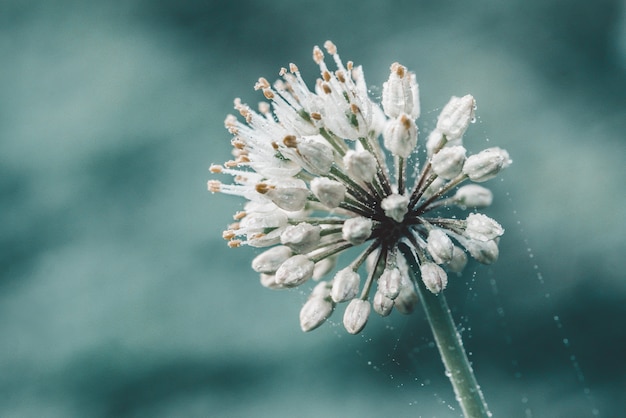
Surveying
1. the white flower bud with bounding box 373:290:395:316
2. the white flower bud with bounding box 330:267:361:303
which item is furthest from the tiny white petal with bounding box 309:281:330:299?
the white flower bud with bounding box 373:290:395:316

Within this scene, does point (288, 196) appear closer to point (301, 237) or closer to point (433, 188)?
point (301, 237)

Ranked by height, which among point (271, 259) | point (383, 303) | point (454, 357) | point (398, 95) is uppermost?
point (398, 95)

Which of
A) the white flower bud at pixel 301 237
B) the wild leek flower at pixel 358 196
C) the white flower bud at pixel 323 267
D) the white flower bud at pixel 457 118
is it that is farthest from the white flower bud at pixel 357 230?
the white flower bud at pixel 323 267

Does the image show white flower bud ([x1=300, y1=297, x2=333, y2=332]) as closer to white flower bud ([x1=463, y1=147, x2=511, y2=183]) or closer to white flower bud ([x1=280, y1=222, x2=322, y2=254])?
white flower bud ([x1=280, y1=222, x2=322, y2=254])

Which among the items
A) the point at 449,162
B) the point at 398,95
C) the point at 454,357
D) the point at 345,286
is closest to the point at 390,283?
the point at 345,286

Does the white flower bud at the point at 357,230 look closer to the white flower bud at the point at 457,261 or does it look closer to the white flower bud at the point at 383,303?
the white flower bud at the point at 383,303
